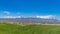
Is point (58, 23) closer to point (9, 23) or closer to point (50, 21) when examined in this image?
point (50, 21)

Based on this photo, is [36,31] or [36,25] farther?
[36,25]

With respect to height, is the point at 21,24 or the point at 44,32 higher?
the point at 21,24

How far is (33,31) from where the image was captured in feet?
21.2

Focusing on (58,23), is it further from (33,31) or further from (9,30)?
(9,30)

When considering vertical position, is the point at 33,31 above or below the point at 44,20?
below

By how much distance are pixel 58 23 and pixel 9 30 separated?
108 inches

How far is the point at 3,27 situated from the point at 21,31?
1.15m

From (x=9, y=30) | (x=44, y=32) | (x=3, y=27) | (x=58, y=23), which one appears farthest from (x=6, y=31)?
(x=58, y=23)

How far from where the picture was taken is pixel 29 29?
22.2 feet

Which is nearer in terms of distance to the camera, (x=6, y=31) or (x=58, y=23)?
(x=6, y=31)

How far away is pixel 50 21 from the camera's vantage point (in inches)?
284

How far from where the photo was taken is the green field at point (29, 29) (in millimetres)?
6450

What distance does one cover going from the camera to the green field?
6450 millimetres

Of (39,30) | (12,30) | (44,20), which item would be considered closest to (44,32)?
(39,30)
